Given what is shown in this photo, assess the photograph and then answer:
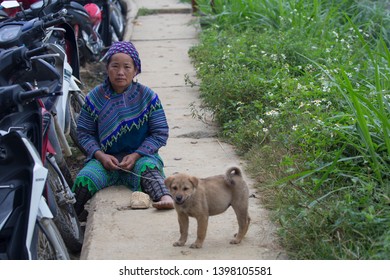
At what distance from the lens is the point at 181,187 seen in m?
4.54

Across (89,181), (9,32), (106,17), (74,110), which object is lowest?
(106,17)

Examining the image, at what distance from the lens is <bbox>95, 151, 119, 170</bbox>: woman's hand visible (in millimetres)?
5582

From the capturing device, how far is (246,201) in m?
4.76

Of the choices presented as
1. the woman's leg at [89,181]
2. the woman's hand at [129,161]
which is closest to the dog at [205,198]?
the woman's hand at [129,161]

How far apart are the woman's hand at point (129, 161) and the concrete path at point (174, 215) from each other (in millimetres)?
197

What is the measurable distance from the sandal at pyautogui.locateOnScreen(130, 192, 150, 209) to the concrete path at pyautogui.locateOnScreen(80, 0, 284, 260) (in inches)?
1.5

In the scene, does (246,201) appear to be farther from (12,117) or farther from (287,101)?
(287,101)

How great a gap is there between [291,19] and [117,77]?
180 inches

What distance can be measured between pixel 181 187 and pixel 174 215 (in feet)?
2.52

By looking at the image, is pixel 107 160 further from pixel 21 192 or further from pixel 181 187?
pixel 21 192

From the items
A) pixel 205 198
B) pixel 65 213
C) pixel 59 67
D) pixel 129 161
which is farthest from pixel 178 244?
pixel 59 67

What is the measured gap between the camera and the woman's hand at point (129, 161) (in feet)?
18.3

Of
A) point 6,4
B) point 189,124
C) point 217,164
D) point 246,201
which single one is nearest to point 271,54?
point 189,124

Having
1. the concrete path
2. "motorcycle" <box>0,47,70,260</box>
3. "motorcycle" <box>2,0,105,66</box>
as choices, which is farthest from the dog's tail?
"motorcycle" <box>2,0,105,66</box>
